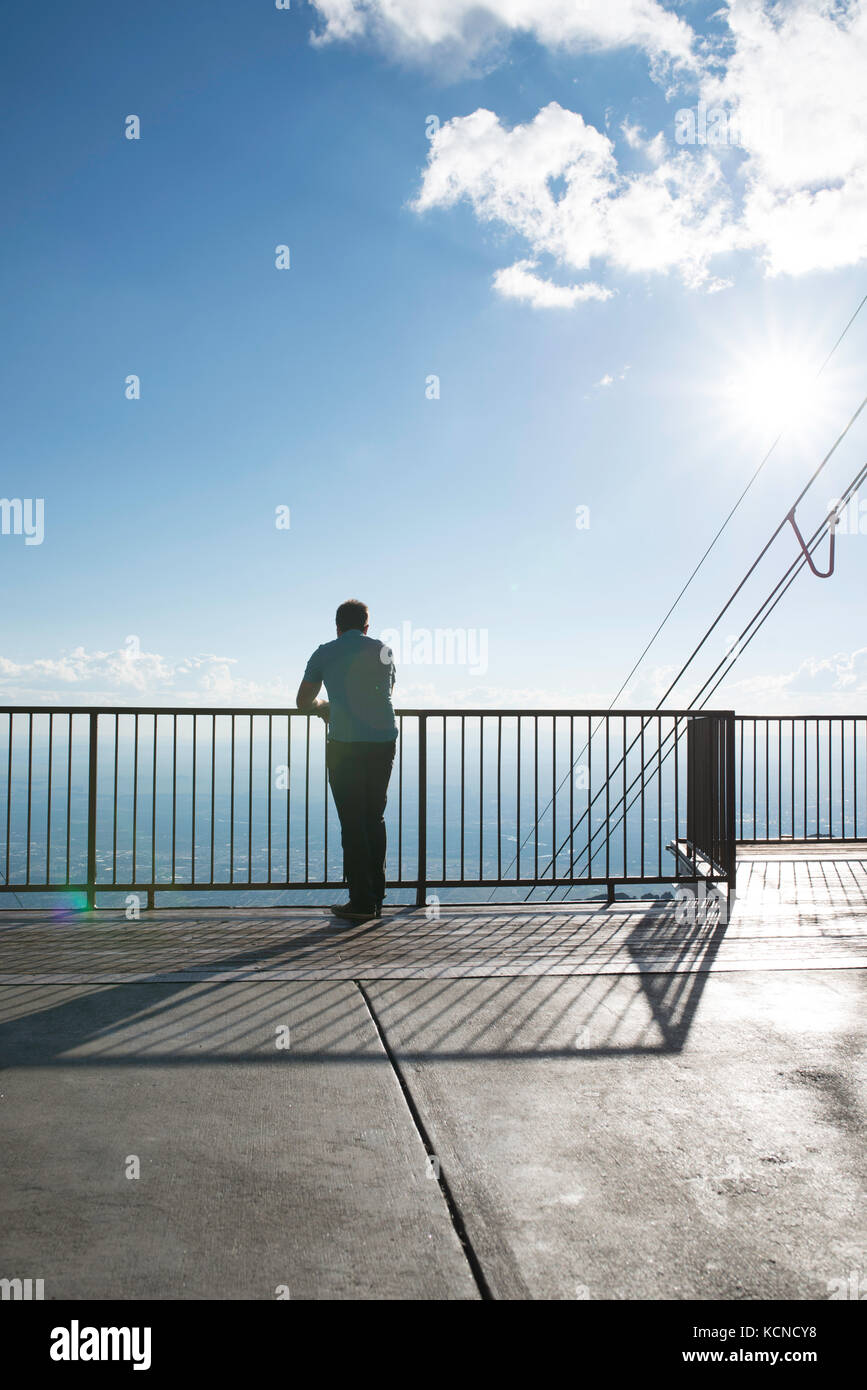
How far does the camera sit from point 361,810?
6035 millimetres

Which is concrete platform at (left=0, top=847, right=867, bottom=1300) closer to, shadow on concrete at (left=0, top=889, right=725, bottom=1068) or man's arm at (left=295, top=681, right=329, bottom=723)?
shadow on concrete at (left=0, top=889, right=725, bottom=1068)

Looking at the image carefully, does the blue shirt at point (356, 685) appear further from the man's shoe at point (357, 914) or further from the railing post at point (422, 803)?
the man's shoe at point (357, 914)

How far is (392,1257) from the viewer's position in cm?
203

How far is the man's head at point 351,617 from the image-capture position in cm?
625

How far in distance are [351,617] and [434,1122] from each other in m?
4.01

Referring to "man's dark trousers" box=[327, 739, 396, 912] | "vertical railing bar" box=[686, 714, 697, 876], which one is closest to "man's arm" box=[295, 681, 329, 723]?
"man's dark trousers" box=[327, 739, 396, 912]

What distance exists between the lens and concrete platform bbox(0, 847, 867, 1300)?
6.61ft

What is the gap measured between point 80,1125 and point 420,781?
A: 4.35 meters

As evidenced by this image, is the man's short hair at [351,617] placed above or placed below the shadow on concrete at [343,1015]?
above

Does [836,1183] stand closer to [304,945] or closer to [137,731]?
[304,945]

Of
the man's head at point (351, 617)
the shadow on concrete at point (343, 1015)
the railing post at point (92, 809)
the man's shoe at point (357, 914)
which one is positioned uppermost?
the man's head at point (351, 617)

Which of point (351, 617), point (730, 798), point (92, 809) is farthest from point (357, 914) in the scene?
point (730, 798)

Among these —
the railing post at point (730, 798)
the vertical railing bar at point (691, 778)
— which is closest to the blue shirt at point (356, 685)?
the railing post at point (730, 798)
